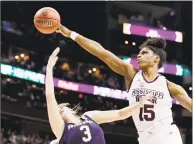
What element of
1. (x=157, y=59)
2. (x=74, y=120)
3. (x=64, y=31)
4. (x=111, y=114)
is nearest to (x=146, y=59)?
(x=157, y=59)

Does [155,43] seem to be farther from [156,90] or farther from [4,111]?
[4,111]

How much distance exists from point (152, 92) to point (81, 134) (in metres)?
1.07

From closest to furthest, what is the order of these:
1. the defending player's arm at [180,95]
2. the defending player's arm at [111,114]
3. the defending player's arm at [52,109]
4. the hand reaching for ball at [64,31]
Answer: the defending player's arm at [52,109] < the defending player's arm at [111,114] < the defending player's arm at [180,95] < the hand reaching for ball at [64,31]

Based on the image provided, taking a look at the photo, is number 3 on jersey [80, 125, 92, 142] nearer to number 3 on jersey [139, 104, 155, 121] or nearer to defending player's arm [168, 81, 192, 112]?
number 3 on jersey [139, 104, 155, 121]

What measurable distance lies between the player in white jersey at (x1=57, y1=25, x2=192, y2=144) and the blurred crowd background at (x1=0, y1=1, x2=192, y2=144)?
15.1 m

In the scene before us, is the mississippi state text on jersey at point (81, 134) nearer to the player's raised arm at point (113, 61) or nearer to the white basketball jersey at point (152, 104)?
the white basketball jersey at point (152, 104)

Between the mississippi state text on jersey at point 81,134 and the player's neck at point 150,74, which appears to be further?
the player's neck at point 150,74

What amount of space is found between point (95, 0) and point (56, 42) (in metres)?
3.68

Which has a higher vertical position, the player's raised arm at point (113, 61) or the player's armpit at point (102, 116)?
the player's raised arm at point (113, 61)

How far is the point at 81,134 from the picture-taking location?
401 cm

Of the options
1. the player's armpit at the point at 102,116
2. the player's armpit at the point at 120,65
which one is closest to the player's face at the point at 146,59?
the player's armpit at the point at 120,65

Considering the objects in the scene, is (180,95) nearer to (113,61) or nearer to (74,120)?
(113,61)

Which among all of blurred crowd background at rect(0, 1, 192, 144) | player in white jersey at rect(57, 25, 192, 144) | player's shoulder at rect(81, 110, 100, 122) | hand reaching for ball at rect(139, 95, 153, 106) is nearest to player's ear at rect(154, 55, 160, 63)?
player in white jersey at rect(57, 25, 192, 144)

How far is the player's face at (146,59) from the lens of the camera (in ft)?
15.9
